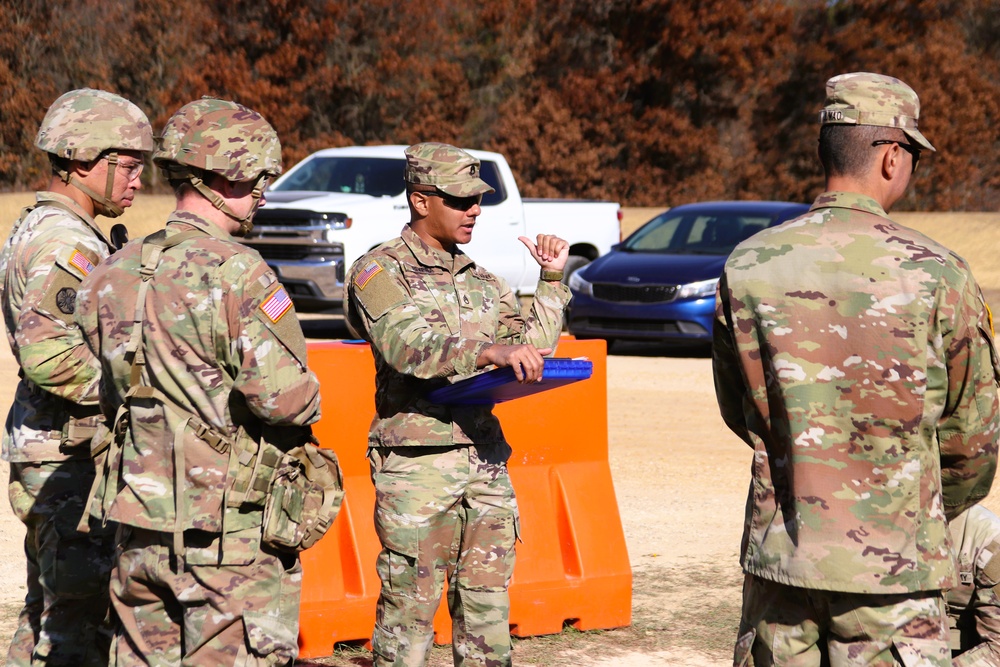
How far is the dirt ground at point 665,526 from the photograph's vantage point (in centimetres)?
591

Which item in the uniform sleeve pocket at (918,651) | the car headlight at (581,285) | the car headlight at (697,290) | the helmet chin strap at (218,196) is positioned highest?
the helmet chin strap at (218,196)

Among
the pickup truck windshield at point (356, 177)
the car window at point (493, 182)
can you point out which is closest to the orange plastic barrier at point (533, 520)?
the pickup truck windshield at point (356, 177)

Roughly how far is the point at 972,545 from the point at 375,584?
2.65 meters

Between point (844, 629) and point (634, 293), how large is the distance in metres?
11.6

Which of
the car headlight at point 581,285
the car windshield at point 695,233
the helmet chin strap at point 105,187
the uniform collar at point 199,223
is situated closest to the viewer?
the uniform collar at point 199,223

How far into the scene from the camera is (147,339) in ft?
11.7

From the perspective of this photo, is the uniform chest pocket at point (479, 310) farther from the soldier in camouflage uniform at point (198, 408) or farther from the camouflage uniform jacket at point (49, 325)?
the camouflage uniform jacket at point (49, 325)

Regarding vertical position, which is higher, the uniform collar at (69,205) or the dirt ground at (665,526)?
the uniform collar at (69,205)

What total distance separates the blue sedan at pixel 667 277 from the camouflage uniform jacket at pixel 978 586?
9.88m

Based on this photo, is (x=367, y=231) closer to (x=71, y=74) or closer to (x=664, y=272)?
(x=664, y=272)

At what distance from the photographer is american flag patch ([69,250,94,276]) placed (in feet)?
14.3

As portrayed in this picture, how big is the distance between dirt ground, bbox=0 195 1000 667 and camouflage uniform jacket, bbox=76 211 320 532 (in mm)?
2296

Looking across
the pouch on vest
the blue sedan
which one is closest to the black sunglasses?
the pouch on vest

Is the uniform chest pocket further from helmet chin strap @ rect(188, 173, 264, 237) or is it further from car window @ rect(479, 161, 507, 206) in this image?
car window @ rect(479, 161, 507, 206)
